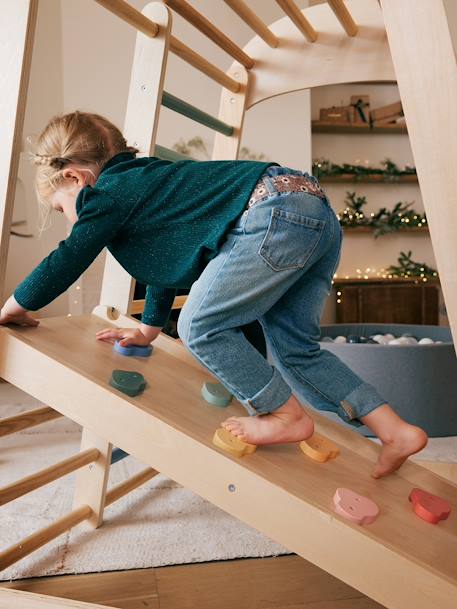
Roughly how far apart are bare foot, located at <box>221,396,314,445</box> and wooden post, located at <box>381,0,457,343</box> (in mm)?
374

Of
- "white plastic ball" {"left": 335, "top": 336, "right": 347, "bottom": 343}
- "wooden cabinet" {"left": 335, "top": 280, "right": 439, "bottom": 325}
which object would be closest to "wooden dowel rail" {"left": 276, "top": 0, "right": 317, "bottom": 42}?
"white plastic ball" {"left": 335, "top": 336, "right": 347, "bottom": 343}

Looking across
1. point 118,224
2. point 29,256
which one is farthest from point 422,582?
point 29,256

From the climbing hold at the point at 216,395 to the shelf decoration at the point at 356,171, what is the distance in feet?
12.5

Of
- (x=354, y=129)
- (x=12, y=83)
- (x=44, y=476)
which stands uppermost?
(x=354, y=129)

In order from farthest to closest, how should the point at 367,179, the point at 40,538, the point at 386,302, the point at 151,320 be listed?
the point at 367,179
the point at 386,302
the point at 151,320
the point at 40,538

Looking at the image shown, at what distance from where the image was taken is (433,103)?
88cm

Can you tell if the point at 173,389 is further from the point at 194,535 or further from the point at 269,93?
the point at 269,93

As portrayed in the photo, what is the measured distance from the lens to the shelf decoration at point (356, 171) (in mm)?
4934

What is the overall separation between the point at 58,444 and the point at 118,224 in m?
1.35

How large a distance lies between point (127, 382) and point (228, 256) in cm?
29

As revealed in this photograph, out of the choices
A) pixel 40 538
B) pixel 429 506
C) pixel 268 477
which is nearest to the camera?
pixel 268 477

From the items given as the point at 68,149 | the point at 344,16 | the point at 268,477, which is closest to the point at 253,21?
the point at 344,16

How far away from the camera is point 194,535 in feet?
5.21

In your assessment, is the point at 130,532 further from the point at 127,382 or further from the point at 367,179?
the point at 367,179
